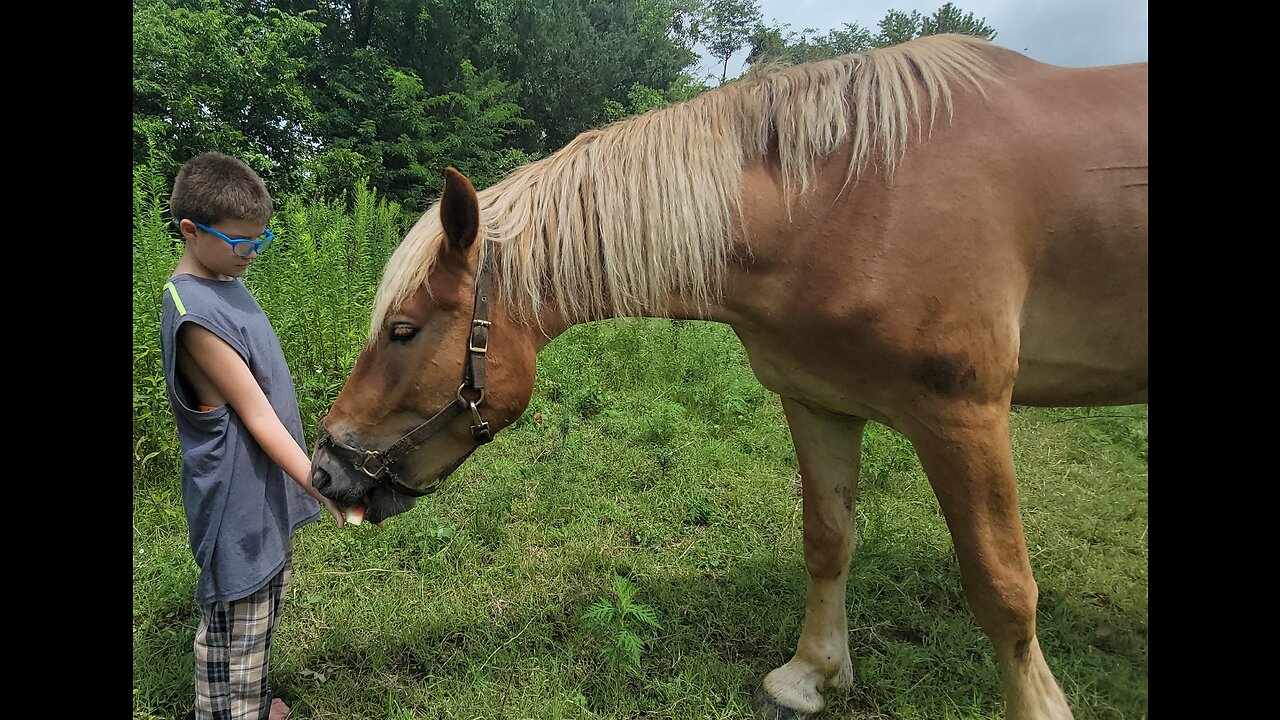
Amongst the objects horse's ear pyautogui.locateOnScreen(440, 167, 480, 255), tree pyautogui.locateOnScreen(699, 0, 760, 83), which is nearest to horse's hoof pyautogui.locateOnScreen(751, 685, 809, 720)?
horse's ear pyautogui.locateOnScreen(440, 167, 480, 255)

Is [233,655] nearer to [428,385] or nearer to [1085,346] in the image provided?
[428,385]

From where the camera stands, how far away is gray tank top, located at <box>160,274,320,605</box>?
153 centimetres

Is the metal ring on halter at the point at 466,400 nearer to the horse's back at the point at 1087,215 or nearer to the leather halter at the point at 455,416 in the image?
the leather halter at the point at 455,416

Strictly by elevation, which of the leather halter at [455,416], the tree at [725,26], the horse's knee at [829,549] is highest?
the tree at [725,26]

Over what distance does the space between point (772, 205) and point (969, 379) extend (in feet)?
2.29

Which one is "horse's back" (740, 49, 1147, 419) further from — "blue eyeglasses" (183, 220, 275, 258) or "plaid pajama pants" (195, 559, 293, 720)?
"plaid pajama pants" (195, 559, 293, 720)

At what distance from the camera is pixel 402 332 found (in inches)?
62.1

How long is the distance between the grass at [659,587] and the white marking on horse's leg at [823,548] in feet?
0.45

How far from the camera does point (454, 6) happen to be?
46.4 feet

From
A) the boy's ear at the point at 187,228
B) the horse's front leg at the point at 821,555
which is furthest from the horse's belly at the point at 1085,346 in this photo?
the boy's ear at the point at 187,228

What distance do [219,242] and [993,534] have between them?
233 cm

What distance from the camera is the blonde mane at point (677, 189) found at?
59.6 inches

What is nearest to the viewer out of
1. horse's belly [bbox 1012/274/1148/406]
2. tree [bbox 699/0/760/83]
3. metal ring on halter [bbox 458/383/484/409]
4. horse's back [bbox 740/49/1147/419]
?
horse's back [bbox 740/49/1147/419]
